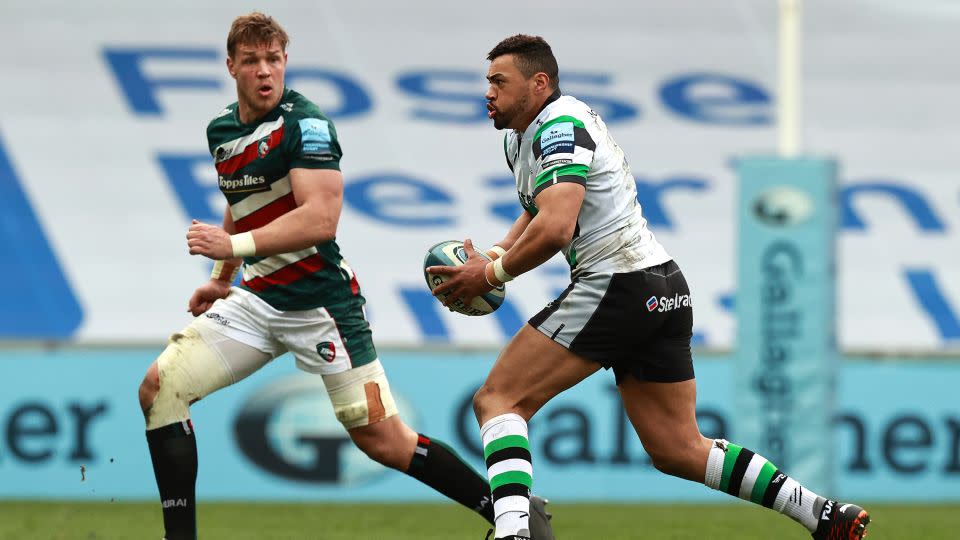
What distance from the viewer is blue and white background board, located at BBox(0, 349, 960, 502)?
35.0 ft

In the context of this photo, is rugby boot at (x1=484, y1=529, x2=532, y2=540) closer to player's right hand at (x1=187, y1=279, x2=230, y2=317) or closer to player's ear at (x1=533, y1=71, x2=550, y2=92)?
player's ear at (x1=533, y1=71, x2=550, y2=92)

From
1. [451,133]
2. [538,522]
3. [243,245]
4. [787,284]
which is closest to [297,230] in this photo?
[243,245]

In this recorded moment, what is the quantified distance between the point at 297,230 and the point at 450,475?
1.19 meters

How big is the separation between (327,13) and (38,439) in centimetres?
597

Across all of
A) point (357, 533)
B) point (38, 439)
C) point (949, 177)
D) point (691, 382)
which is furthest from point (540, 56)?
point (949, 177)

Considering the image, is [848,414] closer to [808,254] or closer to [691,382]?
[808,254]

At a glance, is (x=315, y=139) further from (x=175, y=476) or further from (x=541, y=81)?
(x=175, y=476)

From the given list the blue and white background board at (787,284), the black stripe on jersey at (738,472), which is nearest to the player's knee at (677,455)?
the black stripe on jersey at (738,472)

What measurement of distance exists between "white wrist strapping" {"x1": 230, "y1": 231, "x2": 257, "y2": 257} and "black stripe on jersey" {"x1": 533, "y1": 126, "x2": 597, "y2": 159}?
1.14 m

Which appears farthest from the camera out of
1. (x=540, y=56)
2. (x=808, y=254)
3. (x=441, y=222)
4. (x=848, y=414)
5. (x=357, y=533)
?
(x=441, y=222)

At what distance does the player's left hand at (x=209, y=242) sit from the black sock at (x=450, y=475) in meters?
1.17

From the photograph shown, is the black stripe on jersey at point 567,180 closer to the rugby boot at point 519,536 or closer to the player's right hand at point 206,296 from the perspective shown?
Answer: the rugby boot at point 519,536

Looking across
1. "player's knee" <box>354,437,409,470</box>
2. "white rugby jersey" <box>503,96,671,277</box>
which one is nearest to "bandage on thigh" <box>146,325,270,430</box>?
"player's knee" <box>354,437,409,470</box>

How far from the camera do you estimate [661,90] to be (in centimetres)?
1513
